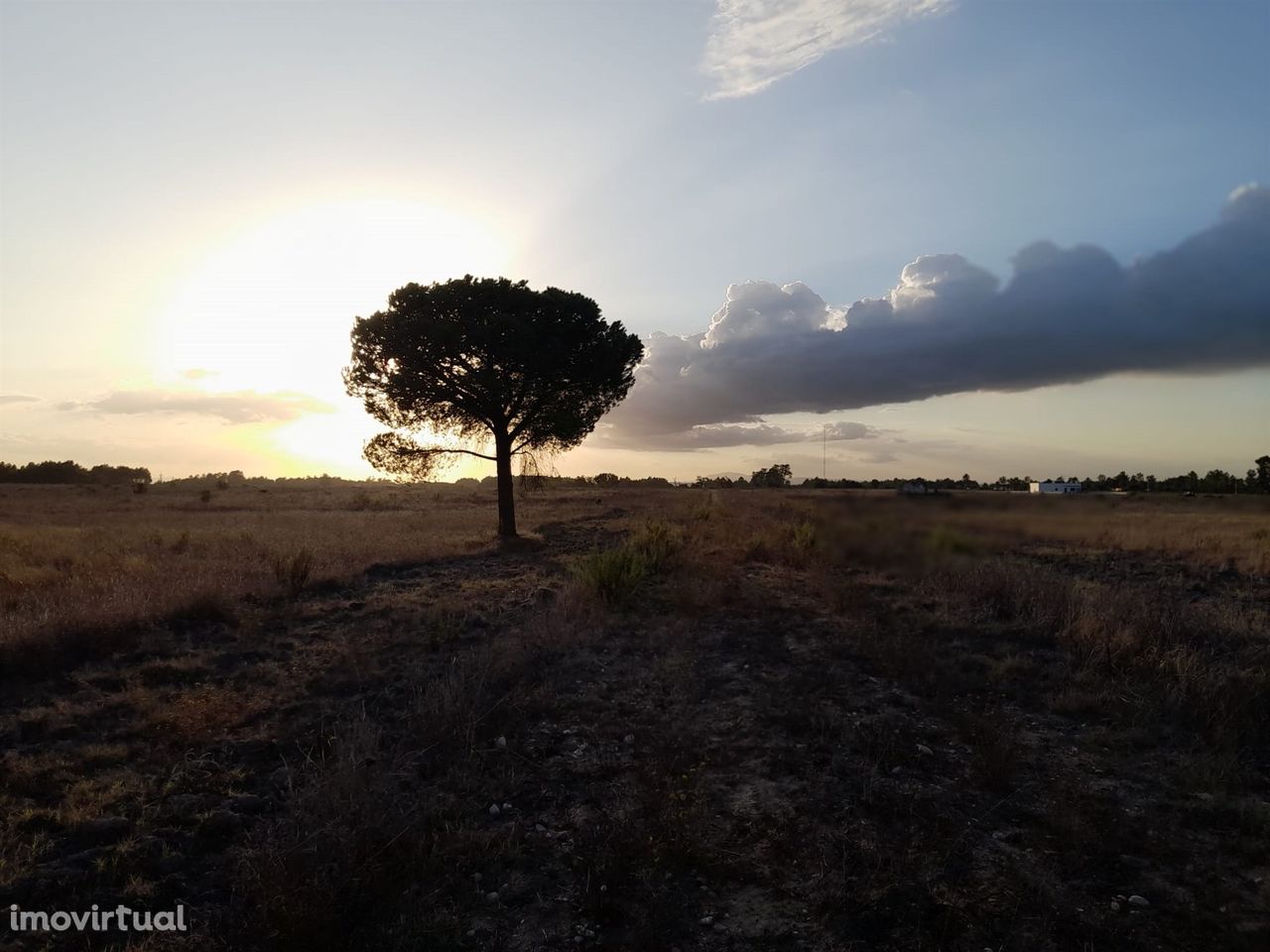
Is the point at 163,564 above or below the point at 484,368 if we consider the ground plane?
below

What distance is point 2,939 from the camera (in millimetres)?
3656

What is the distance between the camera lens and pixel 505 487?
24.9m

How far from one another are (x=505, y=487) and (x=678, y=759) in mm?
19780

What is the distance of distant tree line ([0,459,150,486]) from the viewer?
2879 inches

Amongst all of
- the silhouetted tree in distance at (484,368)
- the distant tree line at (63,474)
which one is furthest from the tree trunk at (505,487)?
the distant tree line at (63,474)

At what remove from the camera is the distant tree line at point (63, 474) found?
7312 centimetres

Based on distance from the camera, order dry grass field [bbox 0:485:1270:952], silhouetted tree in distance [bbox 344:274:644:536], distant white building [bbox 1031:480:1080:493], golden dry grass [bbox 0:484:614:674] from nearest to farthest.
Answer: dry grass field [bbox 0:485:1270:952]
distant white building [bbox 1031:480:1080:493]
golden dry grass [bbox 0:484:614:674]
silhouetted tree in distance [bbox 344:274:644:536]

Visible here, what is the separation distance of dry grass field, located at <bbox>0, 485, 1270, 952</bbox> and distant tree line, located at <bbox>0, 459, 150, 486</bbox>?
76.6m

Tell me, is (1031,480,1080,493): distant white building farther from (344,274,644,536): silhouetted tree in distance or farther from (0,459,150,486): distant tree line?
(0,459,150,486): distant tree line

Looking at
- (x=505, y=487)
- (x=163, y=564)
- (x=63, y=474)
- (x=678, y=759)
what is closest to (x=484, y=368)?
(x=505, y=487)

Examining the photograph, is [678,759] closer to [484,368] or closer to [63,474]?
[484,368]

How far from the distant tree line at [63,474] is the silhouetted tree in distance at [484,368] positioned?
60.9m

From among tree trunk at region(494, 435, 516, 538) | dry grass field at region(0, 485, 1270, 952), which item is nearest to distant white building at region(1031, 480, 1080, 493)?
dry grass field at region(0, 485, 1270, 952)

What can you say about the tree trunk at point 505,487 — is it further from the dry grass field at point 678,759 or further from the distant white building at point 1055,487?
the distant white building at point 1055,487
